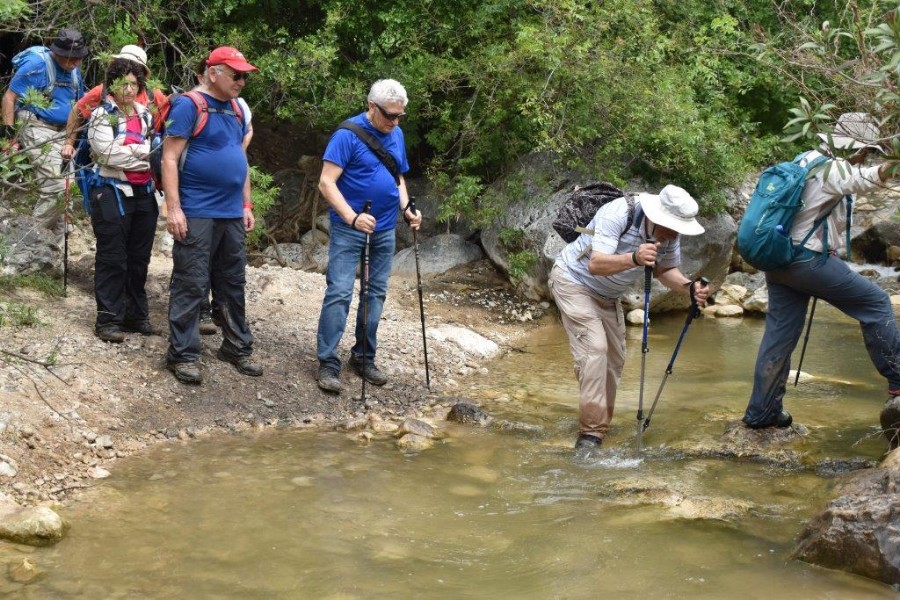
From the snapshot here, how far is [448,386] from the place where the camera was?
8234 millimetres

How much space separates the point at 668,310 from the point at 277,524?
7.52 meters

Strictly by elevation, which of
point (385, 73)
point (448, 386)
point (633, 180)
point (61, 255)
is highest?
point (385, 73)

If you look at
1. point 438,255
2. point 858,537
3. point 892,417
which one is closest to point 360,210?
point 892,417

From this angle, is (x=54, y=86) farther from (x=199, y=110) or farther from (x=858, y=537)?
(x=858, y=537)

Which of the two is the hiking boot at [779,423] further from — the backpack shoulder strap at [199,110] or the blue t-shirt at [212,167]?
the backpack shoulder strap at [199,110]

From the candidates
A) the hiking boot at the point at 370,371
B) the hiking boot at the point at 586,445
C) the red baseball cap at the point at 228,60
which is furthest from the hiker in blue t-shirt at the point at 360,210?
the hiking boot at the point at 586,445

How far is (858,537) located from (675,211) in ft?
7.13

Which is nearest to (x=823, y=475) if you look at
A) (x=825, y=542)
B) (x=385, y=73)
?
(x=825, y=542)

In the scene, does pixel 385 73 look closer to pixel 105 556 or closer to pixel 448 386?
pixel 448 386

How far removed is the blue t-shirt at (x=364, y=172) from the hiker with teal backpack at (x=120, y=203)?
1.38m

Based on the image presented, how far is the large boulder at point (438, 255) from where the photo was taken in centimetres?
1198

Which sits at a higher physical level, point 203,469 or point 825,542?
point 825,542

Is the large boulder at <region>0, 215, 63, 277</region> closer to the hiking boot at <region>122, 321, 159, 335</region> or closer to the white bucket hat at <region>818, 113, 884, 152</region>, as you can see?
the hiking boot at <region>122, 321, 159, 335</region>

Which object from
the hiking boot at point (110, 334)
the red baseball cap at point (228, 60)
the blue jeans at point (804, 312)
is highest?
the red baseball cap at point (228, 60)
